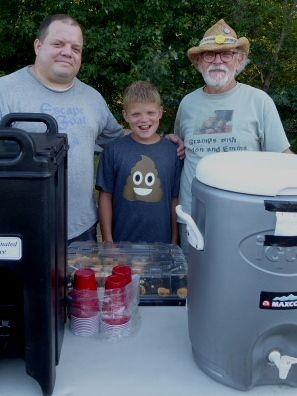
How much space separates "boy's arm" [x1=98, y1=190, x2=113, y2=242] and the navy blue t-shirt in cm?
3

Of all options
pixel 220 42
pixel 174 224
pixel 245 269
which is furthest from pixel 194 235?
pixel 220 42

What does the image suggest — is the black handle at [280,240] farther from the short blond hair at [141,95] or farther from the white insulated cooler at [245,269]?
the short blond hair at [141,95]

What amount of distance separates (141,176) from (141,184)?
0.04 meters

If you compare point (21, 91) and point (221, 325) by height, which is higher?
point (21, 91)

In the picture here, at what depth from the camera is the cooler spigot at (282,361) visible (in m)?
0.92

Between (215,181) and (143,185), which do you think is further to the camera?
(143,185)

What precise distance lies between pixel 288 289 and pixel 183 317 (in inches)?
16.5

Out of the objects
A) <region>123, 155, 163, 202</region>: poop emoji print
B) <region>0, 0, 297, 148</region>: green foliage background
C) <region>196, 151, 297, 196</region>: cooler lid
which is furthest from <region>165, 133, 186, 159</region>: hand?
<region>0, 0, 297, 148</region>: green foliage background

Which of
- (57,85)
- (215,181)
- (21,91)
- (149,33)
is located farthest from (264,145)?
(149,33)

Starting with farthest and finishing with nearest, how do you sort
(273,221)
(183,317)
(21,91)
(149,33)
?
(149,33) → (21,91) → (183,317) → (273,221)

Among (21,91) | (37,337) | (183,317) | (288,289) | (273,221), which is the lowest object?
(183,317)

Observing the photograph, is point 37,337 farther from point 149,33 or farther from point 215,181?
point 149,33

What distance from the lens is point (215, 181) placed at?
905 mm

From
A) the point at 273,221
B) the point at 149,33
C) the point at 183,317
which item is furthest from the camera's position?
the point at 149,33
